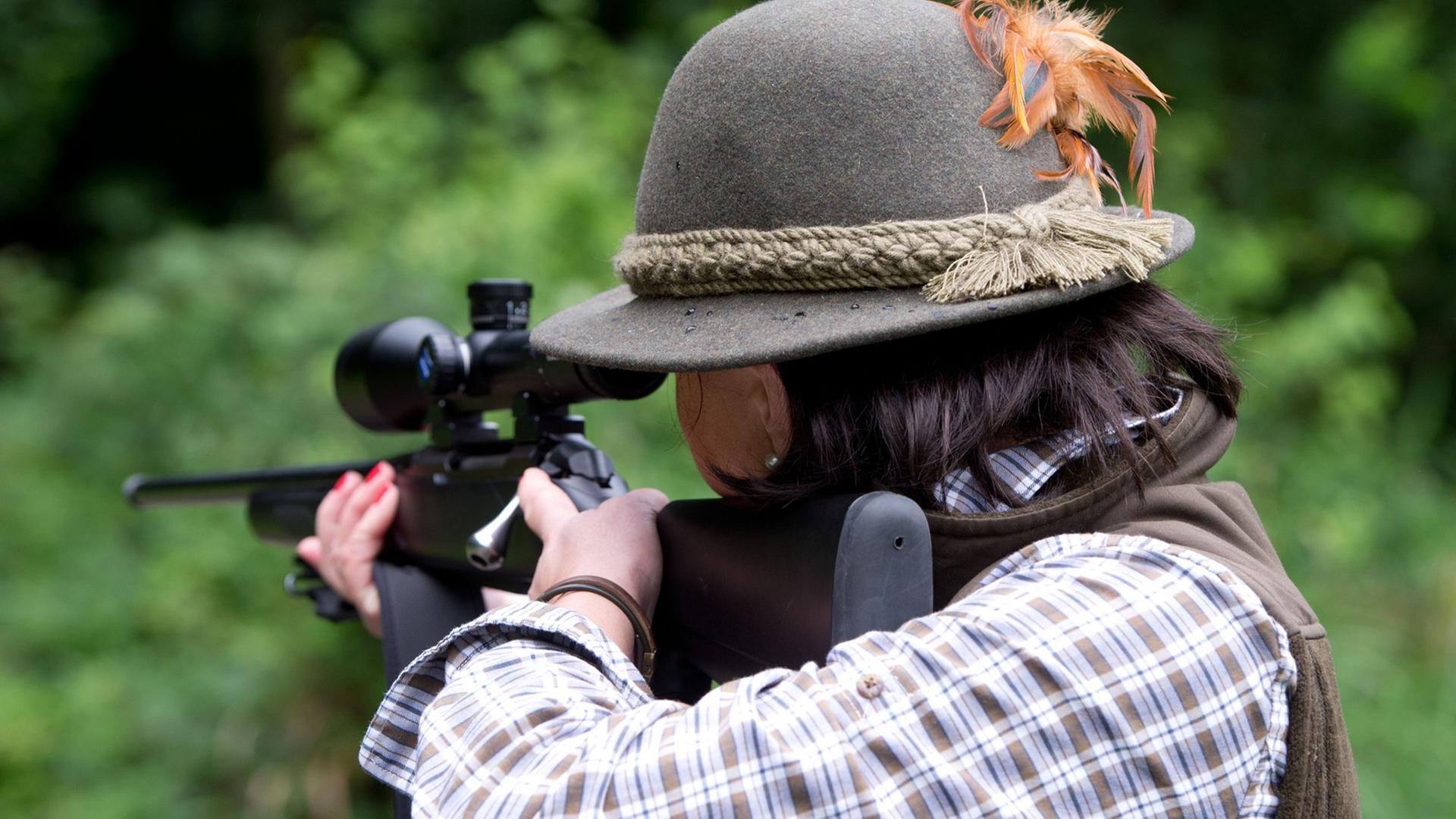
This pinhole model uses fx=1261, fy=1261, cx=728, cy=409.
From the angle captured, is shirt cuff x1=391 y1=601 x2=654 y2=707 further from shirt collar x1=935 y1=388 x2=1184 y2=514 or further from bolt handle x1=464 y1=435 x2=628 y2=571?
bolt handle x1=464 y1=435 x2=628 y2=571

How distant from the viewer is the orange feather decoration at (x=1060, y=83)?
1269 mm

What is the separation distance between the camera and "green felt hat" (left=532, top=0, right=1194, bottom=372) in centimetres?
119

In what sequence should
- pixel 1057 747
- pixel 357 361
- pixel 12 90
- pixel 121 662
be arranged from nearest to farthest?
pixel 1057 747, pixel 357 361, pixel 121 662, pixel 12 90

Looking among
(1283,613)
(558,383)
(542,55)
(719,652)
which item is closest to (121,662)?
(542,55)

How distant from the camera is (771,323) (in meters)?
1.23

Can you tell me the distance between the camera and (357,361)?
7.63ft

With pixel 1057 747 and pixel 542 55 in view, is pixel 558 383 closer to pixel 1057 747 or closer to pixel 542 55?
pixel 1057 747

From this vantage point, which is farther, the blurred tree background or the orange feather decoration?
the blurred tree background

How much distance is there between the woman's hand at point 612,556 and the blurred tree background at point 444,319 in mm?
1819

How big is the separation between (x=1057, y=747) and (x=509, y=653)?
0.51 m

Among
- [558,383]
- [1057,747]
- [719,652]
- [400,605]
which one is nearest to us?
[1057,747]

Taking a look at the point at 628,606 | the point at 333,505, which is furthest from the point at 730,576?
the point at 333,505

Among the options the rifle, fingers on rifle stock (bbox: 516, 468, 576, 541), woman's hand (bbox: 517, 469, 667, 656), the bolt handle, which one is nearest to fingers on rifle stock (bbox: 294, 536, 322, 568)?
the rifle

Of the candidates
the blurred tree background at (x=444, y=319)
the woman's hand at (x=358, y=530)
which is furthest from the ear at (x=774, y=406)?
the blurred tree background at (x=444, y=319)
